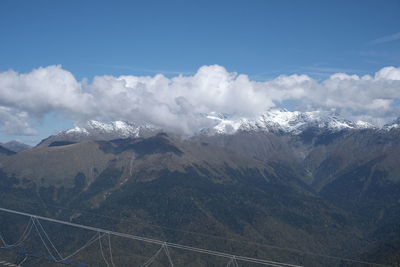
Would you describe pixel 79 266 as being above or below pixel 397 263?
above

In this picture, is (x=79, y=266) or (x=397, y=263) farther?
(x=397, y=263)
